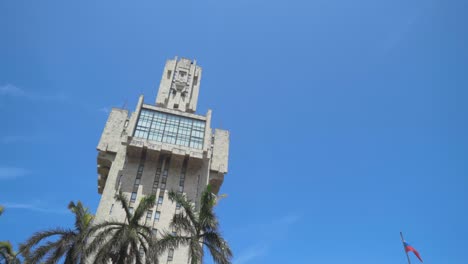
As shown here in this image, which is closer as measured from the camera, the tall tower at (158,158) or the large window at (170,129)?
the tall tower at (158,158)

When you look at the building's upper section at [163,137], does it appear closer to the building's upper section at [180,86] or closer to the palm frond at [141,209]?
the building's upper section at [180,86]

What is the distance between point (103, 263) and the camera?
22.2m

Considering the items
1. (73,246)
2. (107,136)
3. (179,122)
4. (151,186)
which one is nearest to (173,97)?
(179,122)

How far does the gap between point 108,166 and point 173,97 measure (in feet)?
58.6

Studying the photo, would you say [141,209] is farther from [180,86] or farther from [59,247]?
[180,86]

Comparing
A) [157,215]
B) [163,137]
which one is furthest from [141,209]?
[163,137]

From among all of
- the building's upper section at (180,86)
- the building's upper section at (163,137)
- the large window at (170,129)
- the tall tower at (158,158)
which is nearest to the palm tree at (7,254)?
the tall tower at (158,158)

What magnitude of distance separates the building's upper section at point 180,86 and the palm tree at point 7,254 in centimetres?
3525

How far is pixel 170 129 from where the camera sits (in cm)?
5147

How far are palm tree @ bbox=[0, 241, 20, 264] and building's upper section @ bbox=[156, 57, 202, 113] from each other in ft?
116

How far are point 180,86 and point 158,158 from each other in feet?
61.9

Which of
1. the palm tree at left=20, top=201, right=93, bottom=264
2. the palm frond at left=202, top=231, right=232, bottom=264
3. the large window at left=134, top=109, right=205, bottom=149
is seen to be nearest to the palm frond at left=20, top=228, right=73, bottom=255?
the palm tree at left=20, top=201, right=93, bottom=264

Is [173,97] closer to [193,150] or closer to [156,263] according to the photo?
[193,150]

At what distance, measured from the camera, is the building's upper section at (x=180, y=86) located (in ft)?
202
